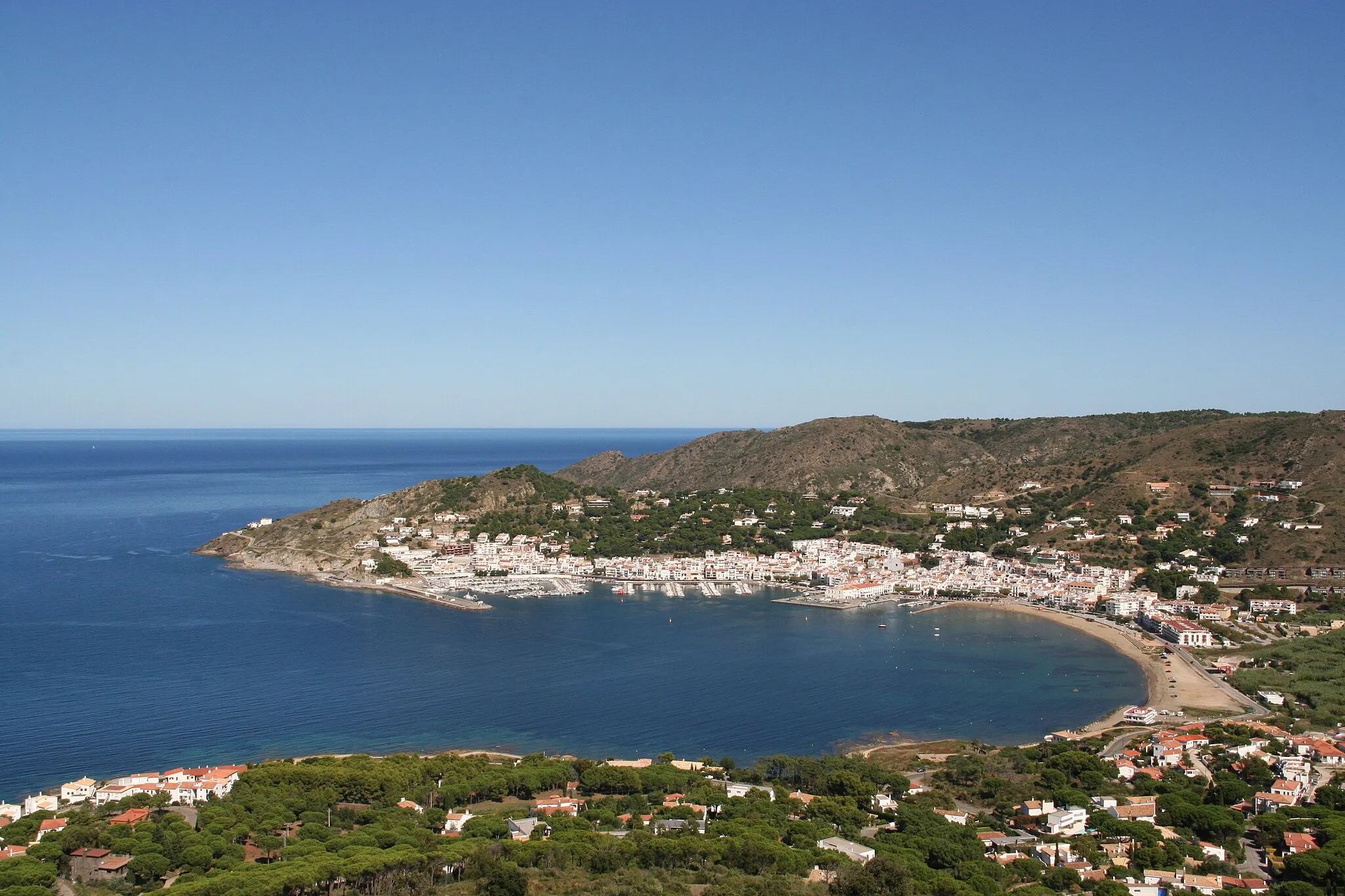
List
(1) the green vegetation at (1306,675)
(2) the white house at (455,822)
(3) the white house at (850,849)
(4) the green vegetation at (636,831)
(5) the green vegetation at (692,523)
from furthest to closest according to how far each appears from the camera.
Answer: (5) the green vegetation at (692,523) < (1) the green vegetation at (1306,675) < (2) the white house at (455,822) < (3) the white house at (850,849) < (4) the green vegetation at (636,831)

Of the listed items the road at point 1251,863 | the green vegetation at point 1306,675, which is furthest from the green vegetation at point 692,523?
the road at point 1251,863

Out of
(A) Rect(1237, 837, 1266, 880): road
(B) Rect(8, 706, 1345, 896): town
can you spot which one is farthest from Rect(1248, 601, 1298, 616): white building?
(A) Rect(1237, 837, 1266, 880): road

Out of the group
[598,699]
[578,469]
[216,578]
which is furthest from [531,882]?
[578,469]

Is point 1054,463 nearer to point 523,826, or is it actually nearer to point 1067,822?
point 1067,822

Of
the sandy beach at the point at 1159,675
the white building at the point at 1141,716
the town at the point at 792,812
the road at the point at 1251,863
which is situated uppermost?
the town at the point at 792,812

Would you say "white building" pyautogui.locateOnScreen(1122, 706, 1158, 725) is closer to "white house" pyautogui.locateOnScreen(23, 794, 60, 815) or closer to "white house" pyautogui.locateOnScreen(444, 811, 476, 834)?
"white house" pyautogui.locateOnScreen(444, 811, 476, 834)

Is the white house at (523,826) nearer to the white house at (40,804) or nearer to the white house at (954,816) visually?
the white house at (954,816)
